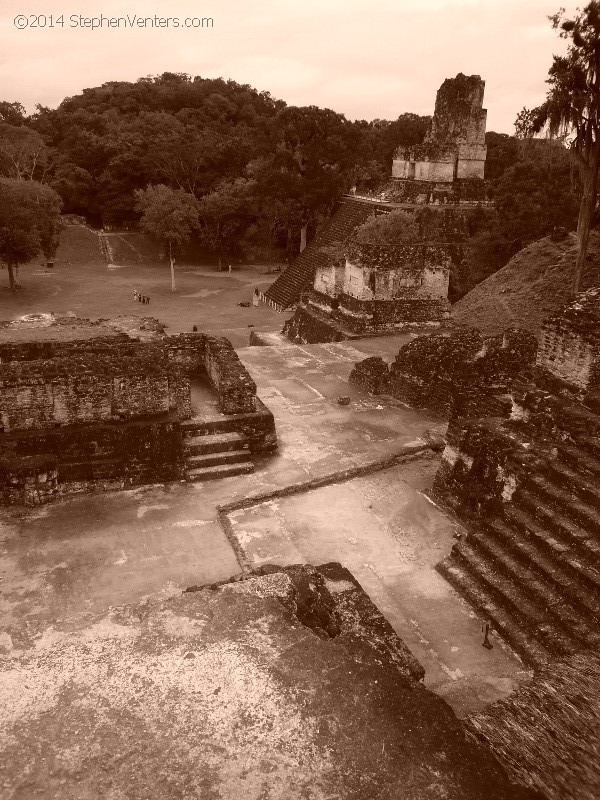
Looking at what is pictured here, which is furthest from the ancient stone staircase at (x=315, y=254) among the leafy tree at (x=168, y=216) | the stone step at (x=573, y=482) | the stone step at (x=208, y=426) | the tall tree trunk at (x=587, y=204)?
the stone step at (x=573, y=482)

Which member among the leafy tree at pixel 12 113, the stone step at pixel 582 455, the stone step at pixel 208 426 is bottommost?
the stone step at pixel 208 426

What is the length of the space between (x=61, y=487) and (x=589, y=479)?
18.5 ft

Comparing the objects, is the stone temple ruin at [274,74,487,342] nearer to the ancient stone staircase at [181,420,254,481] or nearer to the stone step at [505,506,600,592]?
the ancient stone staircase at [181,420,254,481]

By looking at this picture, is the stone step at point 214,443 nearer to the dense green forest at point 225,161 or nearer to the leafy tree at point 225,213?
the dense green forest at point 225,161

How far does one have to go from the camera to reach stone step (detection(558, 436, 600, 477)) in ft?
18.7

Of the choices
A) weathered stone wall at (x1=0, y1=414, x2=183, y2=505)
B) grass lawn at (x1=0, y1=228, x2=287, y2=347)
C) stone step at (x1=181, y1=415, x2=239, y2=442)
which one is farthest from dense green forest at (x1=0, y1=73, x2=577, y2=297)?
weathered stone wall at (x1=0, y1=414, x2=183, y2=505)

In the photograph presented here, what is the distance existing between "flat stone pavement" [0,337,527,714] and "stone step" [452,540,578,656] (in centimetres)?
28

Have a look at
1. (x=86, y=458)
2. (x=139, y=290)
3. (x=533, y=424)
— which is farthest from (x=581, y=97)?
(x=139, y=290)

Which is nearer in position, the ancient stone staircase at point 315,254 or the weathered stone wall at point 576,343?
the weathered stone wall at point 576,343

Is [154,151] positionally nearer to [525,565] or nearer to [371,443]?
[371,443]

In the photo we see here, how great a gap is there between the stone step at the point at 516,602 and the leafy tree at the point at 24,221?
24.8 meters

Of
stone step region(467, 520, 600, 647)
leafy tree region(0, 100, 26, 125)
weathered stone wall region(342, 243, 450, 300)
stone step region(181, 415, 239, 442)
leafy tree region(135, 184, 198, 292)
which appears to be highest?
leafy tree region(0, 100, 26, 125)

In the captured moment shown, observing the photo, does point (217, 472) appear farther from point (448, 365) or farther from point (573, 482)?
point (448, 365)

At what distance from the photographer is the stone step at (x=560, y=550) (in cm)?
489
